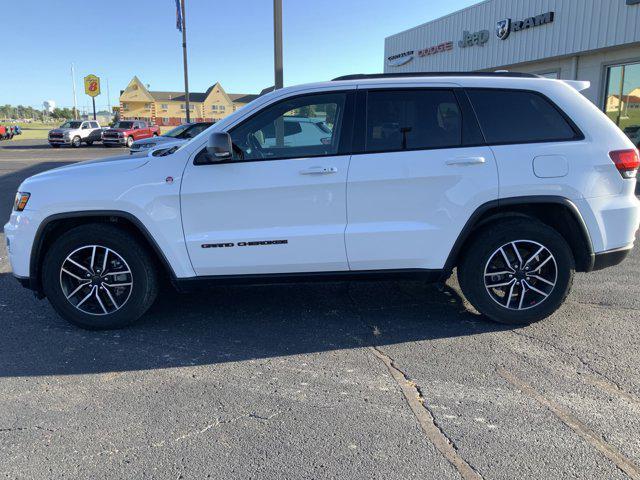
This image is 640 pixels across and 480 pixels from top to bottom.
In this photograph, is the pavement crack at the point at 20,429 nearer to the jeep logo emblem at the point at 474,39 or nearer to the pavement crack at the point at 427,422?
the pavement crack at the point at 427,422

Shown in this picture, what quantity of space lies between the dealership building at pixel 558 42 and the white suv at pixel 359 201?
12120 millimetres

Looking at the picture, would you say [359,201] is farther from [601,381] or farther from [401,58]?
[401,58]

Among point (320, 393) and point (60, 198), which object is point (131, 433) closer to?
point (320, 393)

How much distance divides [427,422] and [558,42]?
16.6m

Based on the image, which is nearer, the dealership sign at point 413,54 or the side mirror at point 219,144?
the side mirror at point 219,144

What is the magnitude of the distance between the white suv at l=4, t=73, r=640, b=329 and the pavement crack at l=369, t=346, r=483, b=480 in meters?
0.89

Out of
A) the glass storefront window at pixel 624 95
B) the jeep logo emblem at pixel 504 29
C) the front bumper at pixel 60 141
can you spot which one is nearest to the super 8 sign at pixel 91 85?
the front bumper at pixel 60 141

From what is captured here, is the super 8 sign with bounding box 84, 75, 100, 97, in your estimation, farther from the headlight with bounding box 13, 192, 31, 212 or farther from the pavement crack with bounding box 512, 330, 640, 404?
the pavement crack with bounding box 512, 330, 640, 404

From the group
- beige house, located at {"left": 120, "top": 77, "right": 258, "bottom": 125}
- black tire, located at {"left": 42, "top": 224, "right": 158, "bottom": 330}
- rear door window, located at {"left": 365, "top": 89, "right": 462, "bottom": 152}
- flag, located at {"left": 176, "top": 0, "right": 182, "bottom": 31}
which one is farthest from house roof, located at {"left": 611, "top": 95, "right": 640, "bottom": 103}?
beige house, located at {"left": 120, "top": 77, "right": 258, "bottom": 125}

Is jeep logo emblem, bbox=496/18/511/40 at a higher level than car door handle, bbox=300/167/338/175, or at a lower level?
higher

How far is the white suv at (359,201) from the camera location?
3.91 m

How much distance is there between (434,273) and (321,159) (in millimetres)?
1264

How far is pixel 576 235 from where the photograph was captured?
4094 mm

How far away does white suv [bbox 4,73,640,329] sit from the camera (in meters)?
3.91
